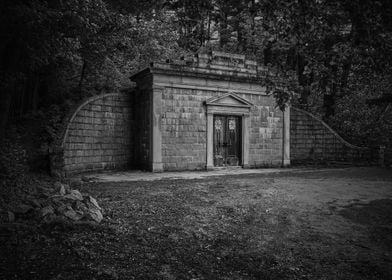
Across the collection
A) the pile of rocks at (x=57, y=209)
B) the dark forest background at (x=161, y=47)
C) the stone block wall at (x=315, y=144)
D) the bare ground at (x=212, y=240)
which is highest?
the dark forest background at (x=161, y=47)

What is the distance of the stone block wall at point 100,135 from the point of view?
11180 millimetres

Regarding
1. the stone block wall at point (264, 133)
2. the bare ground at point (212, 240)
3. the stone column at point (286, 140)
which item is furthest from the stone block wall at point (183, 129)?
the bare ground at point (212, 240)

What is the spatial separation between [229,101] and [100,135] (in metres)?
5.46

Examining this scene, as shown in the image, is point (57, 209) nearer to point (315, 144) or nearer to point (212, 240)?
point (212, 240)

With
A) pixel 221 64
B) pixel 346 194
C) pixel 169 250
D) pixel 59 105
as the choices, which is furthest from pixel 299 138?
pixel 169 250

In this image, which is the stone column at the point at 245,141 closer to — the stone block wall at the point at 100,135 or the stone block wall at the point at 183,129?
the stone block wall at the point at 183,129

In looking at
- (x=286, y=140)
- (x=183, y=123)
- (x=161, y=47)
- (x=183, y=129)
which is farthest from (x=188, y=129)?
(x=161, y=47)

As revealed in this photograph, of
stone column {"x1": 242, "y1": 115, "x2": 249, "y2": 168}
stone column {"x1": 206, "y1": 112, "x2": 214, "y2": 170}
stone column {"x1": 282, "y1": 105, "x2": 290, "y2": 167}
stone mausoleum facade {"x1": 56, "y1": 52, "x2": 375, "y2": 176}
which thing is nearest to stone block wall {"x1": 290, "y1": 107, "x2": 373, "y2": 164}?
stone column {"x1": 282, "y1": 105, "x2": 290, "y2": 167}

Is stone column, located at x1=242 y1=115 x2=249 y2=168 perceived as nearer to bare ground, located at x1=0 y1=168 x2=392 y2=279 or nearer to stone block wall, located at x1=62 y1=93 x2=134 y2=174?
stone block wall, located at x1=62 y1=93 x2=134 y2=174

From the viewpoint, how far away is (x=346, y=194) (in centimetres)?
832

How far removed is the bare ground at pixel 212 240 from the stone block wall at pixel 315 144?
848cm

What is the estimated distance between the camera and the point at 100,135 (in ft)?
39.8

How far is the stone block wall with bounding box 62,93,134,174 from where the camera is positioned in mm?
11180

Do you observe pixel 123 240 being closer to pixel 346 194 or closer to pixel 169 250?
pixel 169 250
